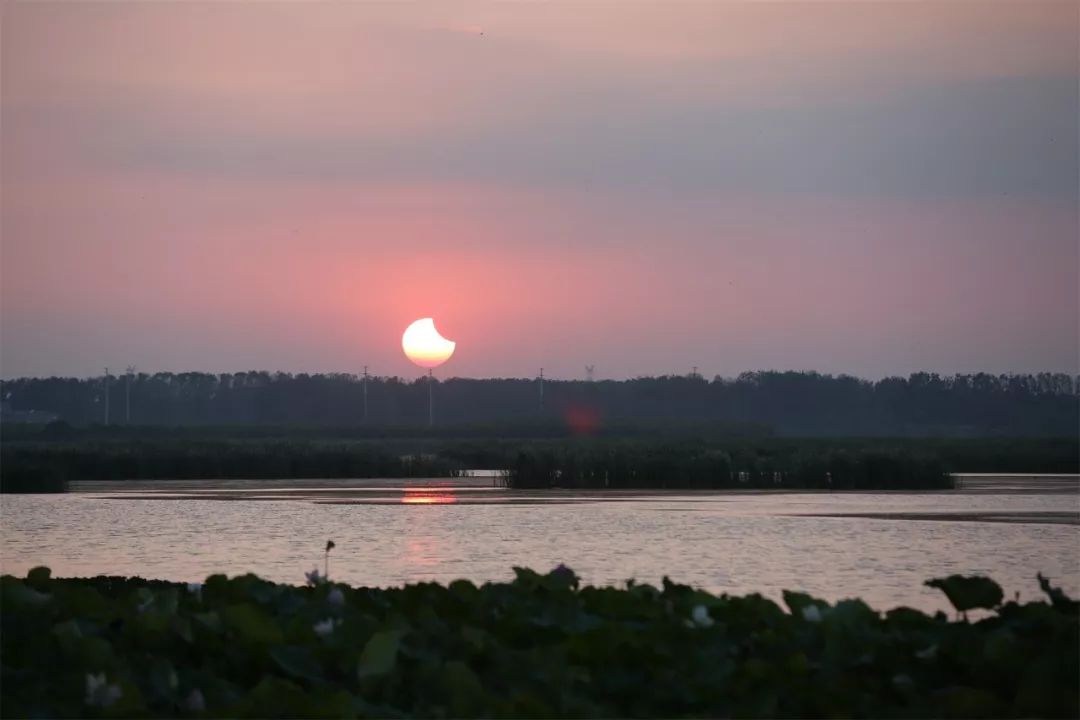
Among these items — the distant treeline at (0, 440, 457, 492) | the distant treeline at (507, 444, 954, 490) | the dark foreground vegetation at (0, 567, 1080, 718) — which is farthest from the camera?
the distant treeline at (0, 440, 457, 492)

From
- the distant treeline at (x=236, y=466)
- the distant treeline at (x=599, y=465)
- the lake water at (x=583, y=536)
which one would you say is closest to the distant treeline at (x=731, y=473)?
the distant treeline at (x=599, y=465)

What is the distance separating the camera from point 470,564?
20234 mm

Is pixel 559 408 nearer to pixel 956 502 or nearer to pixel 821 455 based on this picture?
pixel 821 455

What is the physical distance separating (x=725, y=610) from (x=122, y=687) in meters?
3.32

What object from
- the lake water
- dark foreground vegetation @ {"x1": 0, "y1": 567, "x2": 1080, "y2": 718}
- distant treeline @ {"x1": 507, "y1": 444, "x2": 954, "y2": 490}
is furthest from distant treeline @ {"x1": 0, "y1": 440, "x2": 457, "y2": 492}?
dark foreground vegetation @ {"x1": 0, "y1": 567, "x2": 1080, "y2": 718}

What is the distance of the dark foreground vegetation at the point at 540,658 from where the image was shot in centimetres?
660

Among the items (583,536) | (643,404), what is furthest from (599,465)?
(643,404)

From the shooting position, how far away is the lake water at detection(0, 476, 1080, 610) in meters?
18.6

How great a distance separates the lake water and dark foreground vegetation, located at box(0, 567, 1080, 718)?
7345mm

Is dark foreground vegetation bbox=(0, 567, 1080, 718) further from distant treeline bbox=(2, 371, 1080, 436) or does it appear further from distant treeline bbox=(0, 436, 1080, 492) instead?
distant treeline bbox=(2, 371, 1080, 436)

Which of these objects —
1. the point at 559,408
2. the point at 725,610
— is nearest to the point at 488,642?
the point at 725,610

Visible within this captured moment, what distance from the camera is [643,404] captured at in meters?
132

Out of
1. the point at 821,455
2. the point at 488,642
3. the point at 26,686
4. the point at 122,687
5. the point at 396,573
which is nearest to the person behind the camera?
the point at 122,687

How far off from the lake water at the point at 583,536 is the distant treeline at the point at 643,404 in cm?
7790
